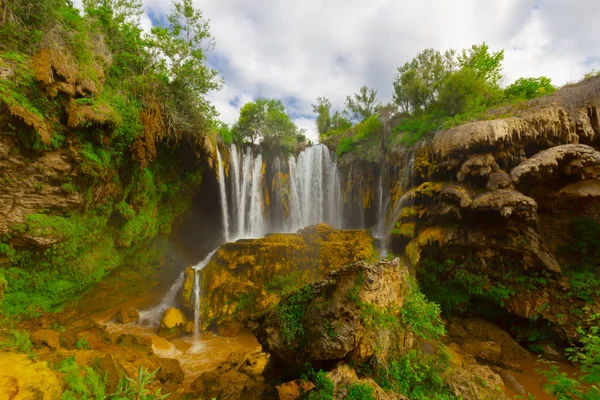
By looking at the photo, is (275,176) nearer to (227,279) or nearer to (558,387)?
(227,279)

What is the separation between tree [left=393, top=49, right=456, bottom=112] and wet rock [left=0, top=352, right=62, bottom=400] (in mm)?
20312

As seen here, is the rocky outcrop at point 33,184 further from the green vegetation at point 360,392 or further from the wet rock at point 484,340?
the wet rock at point 484,340

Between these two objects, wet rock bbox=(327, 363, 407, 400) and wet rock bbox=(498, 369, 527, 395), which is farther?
wet rock bbox=(498, 369, 527, 395)

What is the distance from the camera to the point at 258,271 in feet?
40.0

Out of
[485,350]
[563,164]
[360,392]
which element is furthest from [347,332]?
[563,164]

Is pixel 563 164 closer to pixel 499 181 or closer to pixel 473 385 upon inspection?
pixel 499 181

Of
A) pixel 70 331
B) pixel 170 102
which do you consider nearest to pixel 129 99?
pixel 170 102

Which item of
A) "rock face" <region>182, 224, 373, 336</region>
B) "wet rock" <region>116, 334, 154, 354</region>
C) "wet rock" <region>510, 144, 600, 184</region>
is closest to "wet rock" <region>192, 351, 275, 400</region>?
"wet rock" <region>116, 334, 154, 354</region>

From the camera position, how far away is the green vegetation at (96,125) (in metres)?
6.73

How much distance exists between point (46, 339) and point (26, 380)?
3.01 metres

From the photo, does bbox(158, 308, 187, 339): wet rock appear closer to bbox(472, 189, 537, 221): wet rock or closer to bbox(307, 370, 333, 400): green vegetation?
bbox(307, 370, 333, 400): green vegetation

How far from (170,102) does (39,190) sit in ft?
20.3

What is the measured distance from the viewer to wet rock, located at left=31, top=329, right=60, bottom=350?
21.1ft

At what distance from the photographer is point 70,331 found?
7758mm
